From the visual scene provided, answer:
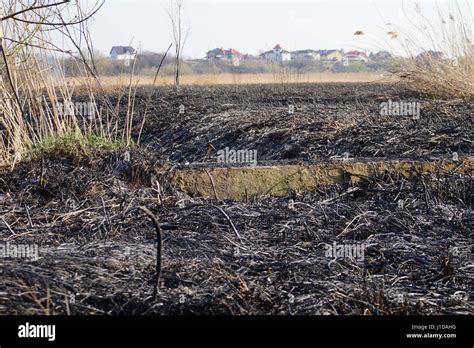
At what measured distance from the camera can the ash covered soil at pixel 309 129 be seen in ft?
20.3

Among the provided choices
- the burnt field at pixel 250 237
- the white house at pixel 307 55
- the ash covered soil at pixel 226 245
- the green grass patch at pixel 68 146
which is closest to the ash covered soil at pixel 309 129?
the burnt field at pixel 250 237

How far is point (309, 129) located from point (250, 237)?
10.9 ft

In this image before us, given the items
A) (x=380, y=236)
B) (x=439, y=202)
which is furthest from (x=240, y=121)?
(x=380, y=236)

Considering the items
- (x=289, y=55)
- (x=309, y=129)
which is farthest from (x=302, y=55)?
(x=309, y=129)

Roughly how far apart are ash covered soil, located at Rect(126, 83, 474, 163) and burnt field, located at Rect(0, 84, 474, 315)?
0.03 m

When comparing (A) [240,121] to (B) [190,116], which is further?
(B) [190,116]

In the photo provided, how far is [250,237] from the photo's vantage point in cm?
390

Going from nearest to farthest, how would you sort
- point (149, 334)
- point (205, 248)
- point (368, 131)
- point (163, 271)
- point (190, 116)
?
point (149, 334)
point (163, 271)
point (205, 248)
point (368, 131)
point (190, 116)

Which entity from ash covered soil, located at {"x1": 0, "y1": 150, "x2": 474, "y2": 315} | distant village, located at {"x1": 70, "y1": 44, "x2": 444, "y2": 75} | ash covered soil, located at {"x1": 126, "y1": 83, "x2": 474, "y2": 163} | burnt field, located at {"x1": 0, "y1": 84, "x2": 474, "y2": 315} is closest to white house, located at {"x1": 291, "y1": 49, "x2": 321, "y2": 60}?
distant village, located at {"x1": 70, "y1": 44, "x2": 444, "y2": 75}

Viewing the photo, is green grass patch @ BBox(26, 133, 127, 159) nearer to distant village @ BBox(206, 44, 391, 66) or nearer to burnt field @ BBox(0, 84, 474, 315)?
burnt field @ BBox(0, 84, 474, 315)

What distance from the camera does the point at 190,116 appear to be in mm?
8984

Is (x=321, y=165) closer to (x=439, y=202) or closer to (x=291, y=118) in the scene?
(x=439, y=202)

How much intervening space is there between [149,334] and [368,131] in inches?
173

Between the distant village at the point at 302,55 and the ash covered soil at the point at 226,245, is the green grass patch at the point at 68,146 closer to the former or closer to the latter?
the ash covered soil at the point at 226,245
